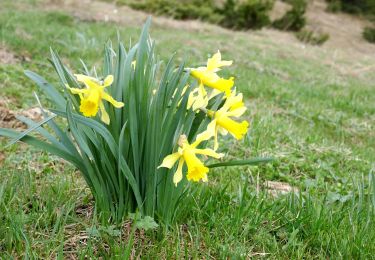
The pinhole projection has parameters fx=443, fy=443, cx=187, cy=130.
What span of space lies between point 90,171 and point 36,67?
10.7 ft

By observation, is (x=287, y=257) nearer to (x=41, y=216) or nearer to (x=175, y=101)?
(x=175, y=101)

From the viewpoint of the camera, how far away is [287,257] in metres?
1.52

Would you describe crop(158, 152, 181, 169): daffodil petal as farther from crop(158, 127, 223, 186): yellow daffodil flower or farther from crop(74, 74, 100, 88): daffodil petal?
crop(74, 74, 100, 88): daffodil petal

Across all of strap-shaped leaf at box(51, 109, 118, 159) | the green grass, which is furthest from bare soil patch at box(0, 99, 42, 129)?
strap-shaped leaf at box(51, 109, 118, 159)

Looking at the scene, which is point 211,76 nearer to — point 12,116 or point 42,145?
point 42,145

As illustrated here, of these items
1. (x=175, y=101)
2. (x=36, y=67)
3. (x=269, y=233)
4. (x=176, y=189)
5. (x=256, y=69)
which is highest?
(x=175, y=101)

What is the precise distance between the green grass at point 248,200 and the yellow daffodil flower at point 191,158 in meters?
0.23

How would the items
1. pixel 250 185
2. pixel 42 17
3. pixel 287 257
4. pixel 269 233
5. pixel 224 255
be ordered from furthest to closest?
pixel 42 17 → pixel 250 185 → pixel 269 233 → pixel 287 257 → pixel 224 255

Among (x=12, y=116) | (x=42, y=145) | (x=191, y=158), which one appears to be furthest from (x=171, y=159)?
(x=12, y=116)

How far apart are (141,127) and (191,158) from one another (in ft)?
0.87

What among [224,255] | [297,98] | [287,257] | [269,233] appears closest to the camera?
[224,255]

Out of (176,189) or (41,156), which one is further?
(41,156)

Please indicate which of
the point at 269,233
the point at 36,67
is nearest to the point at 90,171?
the point at 269,233

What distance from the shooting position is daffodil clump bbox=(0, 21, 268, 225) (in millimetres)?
1390
